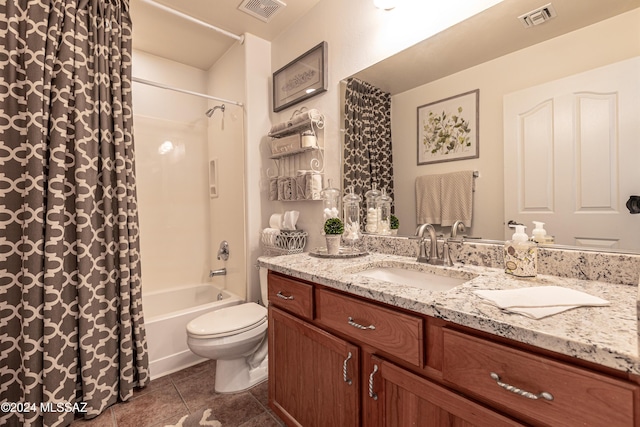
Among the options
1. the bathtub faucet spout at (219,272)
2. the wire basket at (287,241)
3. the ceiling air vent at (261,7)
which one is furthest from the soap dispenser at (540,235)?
the bathtub faucet spout at (219,272)

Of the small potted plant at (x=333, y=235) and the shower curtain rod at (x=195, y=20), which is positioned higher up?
the shower curtain rod at (x=195, y=20)

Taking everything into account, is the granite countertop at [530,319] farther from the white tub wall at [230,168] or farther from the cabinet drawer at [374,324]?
the white tub wall at [230,168]

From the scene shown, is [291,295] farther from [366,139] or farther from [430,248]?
[366,139]

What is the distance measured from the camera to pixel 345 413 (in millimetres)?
1016

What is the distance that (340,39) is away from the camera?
1.83 m

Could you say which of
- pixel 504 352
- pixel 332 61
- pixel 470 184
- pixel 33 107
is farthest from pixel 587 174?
pixel 33 107

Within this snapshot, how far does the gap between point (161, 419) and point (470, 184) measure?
1.96 metres

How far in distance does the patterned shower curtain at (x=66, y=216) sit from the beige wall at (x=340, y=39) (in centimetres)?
106

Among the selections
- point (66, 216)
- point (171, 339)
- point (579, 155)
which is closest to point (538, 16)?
point (579, 155)

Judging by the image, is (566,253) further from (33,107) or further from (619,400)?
(33,107)

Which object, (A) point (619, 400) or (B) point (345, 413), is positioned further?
(B) point (345, 413)

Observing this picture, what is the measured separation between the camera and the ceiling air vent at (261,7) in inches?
76.6

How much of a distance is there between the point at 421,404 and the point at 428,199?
2.90ft

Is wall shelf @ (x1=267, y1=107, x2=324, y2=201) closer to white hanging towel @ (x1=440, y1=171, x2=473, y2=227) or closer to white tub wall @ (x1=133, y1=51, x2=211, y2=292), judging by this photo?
white hanging towel @ (x1=440, y1=171, x2=473, y2=227)
